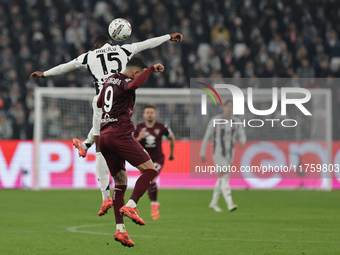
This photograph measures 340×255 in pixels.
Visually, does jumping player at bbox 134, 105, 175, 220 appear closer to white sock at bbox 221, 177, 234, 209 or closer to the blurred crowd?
white sock at bbox 221, 177, 234, 209

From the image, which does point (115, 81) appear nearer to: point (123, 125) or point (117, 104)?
point (117, 104)

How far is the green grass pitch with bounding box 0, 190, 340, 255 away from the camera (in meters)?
8.23

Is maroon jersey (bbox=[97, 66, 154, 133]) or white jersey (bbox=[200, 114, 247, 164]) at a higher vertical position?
maroon jersey (bbox=[97, 66, 154, 133])

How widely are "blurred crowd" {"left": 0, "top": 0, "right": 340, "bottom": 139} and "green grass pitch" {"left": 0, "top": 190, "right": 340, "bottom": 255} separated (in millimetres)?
4574

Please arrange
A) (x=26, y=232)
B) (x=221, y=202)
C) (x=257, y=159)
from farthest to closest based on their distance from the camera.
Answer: (x=257, y=159), (x=221, y=202), (x=26, y=232)

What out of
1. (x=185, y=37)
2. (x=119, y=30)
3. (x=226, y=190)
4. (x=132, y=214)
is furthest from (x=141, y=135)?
(x=185, y=37)

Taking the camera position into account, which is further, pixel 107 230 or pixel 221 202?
pixel 221 202

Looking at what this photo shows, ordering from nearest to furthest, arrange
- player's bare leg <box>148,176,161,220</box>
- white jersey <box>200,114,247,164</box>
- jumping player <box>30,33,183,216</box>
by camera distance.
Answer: jumping player <box>30,33,183,216</box>
player's bare leg <box>148,176,161,220</box>
white jersey <box>200,114,247,164</box>

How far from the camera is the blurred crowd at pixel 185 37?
64.3 feet

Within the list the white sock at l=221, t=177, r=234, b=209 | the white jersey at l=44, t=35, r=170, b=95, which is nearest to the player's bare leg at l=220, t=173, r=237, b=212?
the white sock at l=221, t=177, r=234, b=209

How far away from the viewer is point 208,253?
7.75 metres

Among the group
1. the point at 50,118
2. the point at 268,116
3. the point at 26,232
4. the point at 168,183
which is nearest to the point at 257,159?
the point at 268,116

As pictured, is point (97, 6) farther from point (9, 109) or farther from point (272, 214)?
point (272, 214)

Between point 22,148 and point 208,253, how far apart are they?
1125 centimetres
